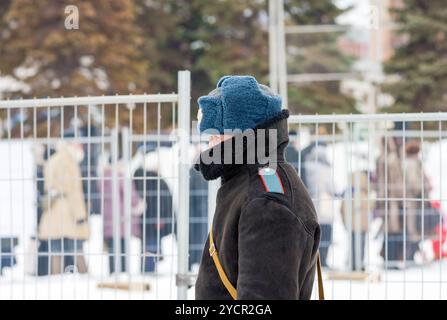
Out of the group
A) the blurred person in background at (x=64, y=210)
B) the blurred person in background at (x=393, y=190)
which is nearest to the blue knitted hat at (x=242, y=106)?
the blurred person in background at (x=64, y=210)

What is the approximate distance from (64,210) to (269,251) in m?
6.97

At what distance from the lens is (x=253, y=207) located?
334 centimetres

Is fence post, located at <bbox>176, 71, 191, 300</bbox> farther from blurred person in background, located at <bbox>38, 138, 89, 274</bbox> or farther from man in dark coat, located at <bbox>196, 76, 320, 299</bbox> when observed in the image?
man in dark coat, located at <bbox>196, 76, 320, 299</bbox>

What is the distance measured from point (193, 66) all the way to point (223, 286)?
2753 centimetres

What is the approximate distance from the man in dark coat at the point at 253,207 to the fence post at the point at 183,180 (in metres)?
2.50

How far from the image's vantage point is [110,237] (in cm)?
1146

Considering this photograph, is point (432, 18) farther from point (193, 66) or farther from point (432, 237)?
point (432, 237)

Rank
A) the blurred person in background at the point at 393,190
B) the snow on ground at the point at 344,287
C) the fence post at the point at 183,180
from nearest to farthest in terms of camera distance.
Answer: the fence post at the point at 183,180 < the snow on ground at the point at 344,287 < the blurred person in background at the point at 393,190

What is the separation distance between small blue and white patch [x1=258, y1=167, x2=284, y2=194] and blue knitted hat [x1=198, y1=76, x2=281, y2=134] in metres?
0.16

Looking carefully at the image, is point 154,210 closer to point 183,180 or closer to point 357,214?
point 357,214

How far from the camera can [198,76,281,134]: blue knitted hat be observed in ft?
11.5

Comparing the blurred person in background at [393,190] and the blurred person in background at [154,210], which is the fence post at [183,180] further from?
the blurred person in background at [393,190]

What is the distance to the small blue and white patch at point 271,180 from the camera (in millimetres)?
3400
